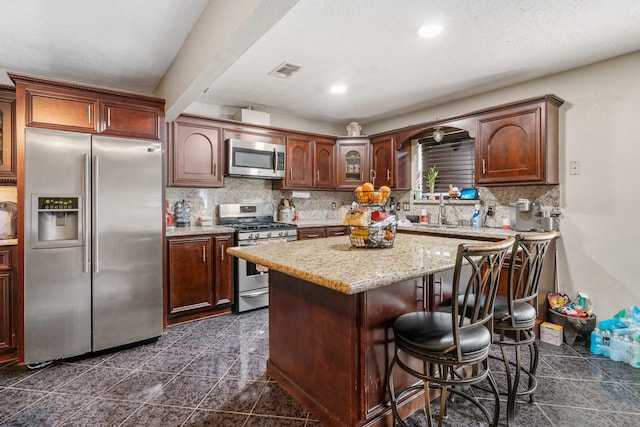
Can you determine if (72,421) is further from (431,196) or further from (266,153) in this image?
(431,196)

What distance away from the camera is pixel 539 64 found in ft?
9.70

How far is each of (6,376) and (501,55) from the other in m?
4.55

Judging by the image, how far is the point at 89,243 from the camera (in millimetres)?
2562

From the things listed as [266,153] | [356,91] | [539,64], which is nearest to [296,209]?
[266,153]

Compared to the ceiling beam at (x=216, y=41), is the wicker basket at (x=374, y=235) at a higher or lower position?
lower

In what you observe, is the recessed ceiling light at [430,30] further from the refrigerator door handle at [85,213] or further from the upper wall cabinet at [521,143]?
the refrigerator door handle at [85,213]

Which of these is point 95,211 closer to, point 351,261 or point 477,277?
point 351,261

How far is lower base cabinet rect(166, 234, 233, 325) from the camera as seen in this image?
322 centimetres

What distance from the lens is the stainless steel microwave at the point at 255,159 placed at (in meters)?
3.84

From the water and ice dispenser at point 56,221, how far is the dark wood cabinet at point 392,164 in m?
3.47

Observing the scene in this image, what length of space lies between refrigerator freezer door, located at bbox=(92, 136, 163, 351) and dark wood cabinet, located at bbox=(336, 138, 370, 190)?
101 inches

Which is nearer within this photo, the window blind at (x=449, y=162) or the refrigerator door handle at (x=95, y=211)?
the refrigerator door handle at (x=95, y=211)

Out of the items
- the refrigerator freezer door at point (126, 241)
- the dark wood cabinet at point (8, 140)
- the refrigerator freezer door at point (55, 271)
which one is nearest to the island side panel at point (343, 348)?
the refrigerator freezer door at point (126, 241)

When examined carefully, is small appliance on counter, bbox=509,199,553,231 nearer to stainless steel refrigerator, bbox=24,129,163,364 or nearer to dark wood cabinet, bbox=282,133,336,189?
dark wood cabinet, bbox=282,133,336,189
